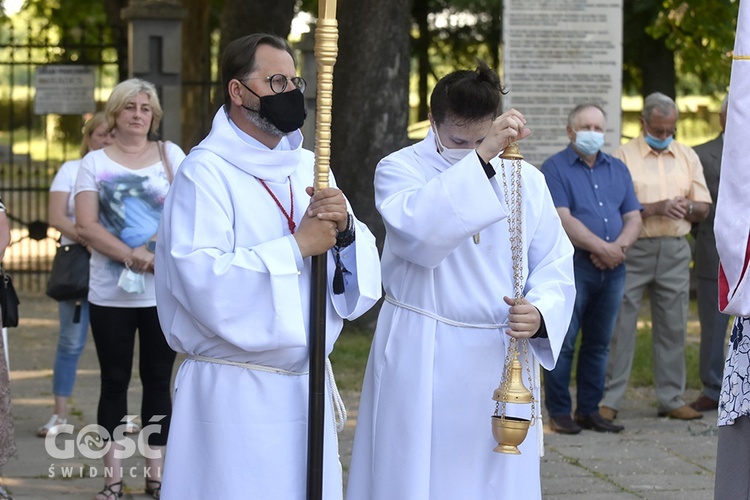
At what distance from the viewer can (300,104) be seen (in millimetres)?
3945

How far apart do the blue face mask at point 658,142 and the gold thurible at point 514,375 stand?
169 inches

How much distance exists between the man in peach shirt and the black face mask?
501cm

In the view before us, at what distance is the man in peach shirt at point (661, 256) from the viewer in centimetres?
853

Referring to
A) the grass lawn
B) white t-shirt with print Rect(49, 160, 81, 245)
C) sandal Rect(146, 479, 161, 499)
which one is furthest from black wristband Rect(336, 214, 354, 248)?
the grass lawn

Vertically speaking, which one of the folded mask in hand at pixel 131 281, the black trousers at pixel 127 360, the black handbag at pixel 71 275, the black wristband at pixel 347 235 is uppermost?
the black wristband at pixel 347 235

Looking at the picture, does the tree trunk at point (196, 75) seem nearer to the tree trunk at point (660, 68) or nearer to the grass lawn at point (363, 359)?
the grass lawn at point (363, 359)

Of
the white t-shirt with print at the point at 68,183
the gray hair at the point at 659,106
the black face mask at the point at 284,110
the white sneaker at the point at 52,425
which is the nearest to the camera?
the black face mask at the point at 284,110

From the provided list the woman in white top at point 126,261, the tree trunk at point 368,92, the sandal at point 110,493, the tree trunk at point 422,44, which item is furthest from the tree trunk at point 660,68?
the sandal at point 110,493

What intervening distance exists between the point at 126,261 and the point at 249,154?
2366mm

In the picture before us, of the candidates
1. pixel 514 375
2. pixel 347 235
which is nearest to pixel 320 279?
pixel 347 235

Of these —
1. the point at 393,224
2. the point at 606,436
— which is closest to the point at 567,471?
the point at 606,436

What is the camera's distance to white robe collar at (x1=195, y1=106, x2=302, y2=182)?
3959mm

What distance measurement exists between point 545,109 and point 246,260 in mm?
7172

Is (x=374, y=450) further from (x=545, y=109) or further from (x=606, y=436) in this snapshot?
(x=545, y=109)
